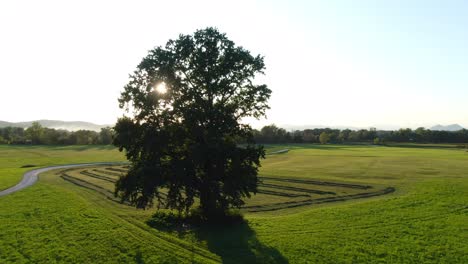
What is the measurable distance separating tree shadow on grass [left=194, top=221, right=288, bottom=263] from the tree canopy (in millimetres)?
2134

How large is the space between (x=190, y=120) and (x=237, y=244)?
33.8ft

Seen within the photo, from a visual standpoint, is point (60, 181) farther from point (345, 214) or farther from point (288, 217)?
point (345, 214)

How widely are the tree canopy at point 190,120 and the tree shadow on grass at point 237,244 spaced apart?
213cm

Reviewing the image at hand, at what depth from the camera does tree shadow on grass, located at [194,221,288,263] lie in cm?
2320

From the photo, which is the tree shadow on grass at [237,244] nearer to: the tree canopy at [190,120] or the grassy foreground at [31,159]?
the tree canopy at [190,120]

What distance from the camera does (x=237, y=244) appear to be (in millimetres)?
25734

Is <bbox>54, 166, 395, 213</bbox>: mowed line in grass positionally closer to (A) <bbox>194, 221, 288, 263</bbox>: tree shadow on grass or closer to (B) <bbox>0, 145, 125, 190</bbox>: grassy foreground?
(A) <bbox>194, 221, 288, 263</bbox>: tree shadow on grass

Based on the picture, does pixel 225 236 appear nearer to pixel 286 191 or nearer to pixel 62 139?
pixel 286 191

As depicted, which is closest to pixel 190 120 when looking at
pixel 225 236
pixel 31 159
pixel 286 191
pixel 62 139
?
pixel 225 236

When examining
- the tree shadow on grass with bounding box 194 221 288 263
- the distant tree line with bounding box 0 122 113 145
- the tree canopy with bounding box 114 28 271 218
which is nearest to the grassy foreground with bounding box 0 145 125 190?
the tree canopy with bounding box 114 28 271 218

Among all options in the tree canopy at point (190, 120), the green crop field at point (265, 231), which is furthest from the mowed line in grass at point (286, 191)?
the tree canopy at point (190, 120)

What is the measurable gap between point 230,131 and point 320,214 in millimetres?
12180

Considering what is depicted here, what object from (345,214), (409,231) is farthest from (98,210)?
(409,231)

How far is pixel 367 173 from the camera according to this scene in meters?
66.2
